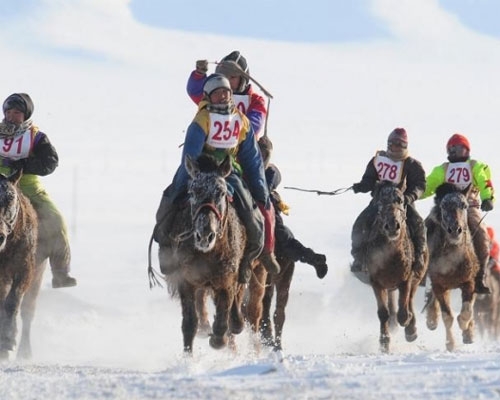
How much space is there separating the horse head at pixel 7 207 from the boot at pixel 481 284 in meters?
6.62

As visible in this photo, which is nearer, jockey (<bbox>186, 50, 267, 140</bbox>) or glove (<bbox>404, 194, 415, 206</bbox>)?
jockey (<bbox>186, 50, 267, 140</bbox>)

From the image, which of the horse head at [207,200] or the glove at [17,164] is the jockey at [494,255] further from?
the horse head at [207,200]

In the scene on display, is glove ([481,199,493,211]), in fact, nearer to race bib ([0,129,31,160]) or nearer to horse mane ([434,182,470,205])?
horse mane ([434,182,470,205])

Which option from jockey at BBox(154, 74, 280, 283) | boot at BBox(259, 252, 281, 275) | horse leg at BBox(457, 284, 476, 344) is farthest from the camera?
horse leg at BBox(457, 284, 476, 344)

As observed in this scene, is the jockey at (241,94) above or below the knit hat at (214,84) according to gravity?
above

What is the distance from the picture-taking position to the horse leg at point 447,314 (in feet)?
56.4

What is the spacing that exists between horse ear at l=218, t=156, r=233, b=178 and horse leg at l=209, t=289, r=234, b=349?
110cm

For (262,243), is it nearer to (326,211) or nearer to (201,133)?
(201,133)

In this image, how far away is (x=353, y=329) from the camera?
→ 25.3 metres

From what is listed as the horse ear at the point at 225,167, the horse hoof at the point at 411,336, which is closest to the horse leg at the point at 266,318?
the horse hoof at the point at 411,336

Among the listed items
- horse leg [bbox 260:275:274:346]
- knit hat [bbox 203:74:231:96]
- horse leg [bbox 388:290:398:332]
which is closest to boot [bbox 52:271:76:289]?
horse leg [bbox 260:275:274:346]

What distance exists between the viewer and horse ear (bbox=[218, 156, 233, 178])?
12.7m

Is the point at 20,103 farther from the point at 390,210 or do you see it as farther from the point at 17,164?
the point at 390,210

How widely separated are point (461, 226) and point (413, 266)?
2.69 feet
